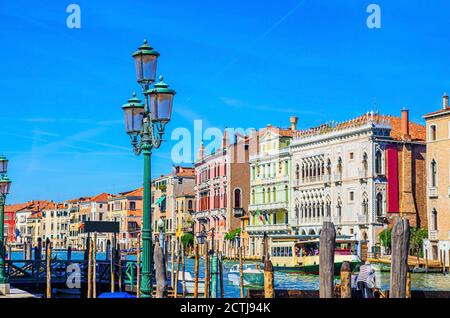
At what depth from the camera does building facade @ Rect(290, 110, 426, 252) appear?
34.2m

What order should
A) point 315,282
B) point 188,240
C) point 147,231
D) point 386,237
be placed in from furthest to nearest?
point 188,240 → point 386,237 → point 315,282 → point 147,231

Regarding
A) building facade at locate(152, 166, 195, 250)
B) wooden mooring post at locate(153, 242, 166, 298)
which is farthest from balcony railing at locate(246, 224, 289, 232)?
wooden mooring post at locate(153, 242, 166, 298)

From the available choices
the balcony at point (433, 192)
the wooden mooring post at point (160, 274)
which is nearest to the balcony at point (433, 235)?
the balcony at point (433, 192)

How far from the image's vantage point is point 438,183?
1282 inches

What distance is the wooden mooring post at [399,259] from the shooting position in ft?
29.0

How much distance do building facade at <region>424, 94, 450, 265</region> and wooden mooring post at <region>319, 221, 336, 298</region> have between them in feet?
78.4

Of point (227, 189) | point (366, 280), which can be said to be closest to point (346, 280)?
point (366, 280)

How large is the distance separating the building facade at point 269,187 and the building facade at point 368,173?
2.86 meters

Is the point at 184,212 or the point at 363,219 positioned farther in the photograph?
the point at 184,212

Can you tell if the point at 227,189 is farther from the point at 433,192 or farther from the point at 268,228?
the point at 433,192

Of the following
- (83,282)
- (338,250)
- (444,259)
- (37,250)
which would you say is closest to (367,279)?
(83,282)

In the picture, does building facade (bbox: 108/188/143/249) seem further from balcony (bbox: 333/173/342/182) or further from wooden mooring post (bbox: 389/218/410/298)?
wooden mooring post (bbox: 389/218/410/298)

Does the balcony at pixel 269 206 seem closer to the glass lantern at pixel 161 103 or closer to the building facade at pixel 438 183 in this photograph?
the building facade at pixel 438 183

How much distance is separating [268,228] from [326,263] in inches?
1296
